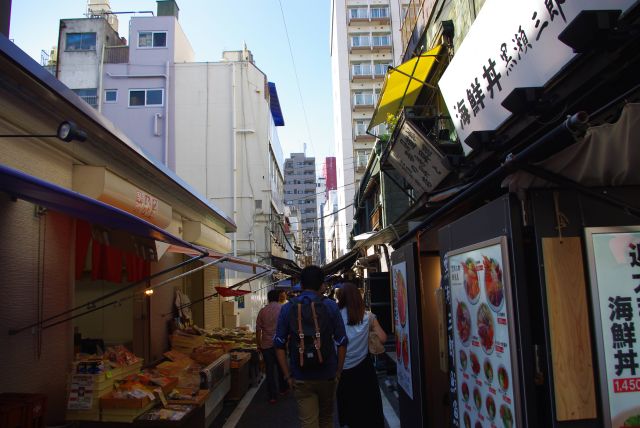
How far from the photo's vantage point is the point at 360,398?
5828mm

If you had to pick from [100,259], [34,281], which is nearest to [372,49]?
[100,259]

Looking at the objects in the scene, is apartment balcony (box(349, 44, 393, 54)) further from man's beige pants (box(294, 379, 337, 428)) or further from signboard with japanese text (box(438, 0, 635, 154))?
man's beige pants (box(294, 379, 337, 428))

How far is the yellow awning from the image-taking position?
9727 mm

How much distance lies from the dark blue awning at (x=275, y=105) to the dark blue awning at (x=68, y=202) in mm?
27466

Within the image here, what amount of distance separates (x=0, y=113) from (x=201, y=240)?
758cm

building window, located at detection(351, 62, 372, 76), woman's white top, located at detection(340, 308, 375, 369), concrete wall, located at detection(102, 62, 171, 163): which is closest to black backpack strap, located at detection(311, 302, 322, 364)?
woman's white top, located at detection(340, 308, 375, 369)

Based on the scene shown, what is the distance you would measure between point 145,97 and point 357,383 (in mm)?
23716

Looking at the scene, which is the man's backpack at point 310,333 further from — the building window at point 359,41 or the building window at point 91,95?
the building window at point 359,41

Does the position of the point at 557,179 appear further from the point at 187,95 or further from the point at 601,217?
the point at 187,95

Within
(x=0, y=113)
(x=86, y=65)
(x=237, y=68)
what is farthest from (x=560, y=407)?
(x=86, y=65)

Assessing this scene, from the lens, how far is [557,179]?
296 centimetres

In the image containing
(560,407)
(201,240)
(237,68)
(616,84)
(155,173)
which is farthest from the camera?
(237,68)

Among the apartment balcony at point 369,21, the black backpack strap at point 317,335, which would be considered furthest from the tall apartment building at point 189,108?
the apartment balcony at point 369,21

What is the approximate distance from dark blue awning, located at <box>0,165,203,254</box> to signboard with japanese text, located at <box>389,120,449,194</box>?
4908mm
